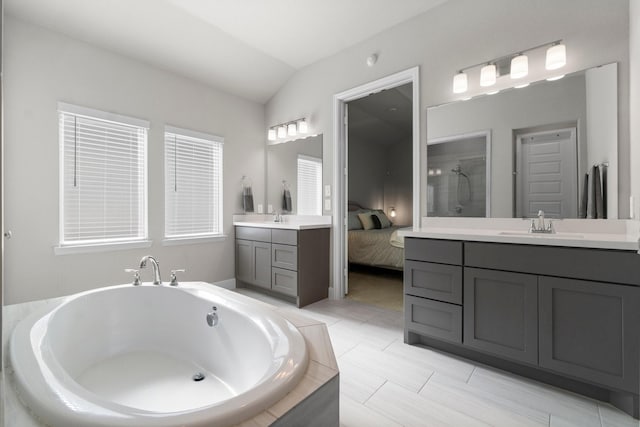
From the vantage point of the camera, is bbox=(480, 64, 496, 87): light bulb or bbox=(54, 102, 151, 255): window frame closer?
bbox=(480, 64, 496, 87): light bulb

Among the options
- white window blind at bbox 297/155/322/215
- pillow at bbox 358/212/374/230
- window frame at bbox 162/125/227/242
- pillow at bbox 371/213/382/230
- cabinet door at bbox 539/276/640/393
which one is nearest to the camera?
cabinet door at bbox 539/276/640/393

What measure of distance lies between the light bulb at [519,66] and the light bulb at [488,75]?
0.12 meters

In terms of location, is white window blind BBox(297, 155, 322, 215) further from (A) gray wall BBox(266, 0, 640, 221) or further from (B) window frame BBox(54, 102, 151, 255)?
(B) window frame BBox(54, 102, 151, 255)

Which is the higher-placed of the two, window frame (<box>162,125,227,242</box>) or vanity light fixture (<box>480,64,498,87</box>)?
vanity light fixture (<box>480,64,498,87</box>)

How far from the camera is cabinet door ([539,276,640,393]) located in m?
1.47

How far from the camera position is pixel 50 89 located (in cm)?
251

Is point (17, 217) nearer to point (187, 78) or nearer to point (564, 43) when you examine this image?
point (187, 78)

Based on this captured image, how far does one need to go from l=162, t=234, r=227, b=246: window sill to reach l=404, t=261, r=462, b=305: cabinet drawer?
236 centimetres

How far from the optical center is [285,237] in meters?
3.16

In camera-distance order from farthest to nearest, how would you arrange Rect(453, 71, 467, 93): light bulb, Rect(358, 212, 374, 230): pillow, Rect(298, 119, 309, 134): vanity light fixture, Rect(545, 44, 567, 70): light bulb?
Rect(358, 212, 374, 230): pillow
Rect(298, 119, 309, 134): vanity light fixture
Rect(453, 71, 467, 93): light bulb
Rect(545, 44, 567, 70): light bulb

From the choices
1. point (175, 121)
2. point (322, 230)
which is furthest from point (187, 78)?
point (322, 230)

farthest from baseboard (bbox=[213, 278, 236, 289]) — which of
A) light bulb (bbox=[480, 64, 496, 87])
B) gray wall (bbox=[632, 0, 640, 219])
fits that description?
gray wall (bbox=[632, 0, 640, 219])

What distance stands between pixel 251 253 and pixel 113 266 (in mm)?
1351

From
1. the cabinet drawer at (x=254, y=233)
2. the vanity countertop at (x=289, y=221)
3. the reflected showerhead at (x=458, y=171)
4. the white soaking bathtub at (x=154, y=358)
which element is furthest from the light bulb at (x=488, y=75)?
the cabinet drawer at (x=254, y=233)
